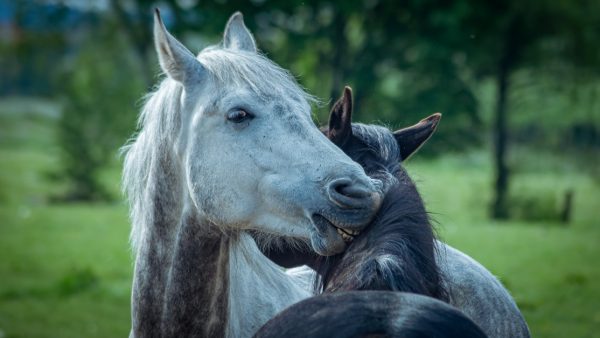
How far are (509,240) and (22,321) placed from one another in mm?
9595

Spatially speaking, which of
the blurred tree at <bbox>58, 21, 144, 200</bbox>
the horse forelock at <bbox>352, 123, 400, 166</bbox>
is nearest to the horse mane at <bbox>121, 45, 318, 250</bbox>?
the horse forelock at <bbox>352, 123, 400, 166</bbox>

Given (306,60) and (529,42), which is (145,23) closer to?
(306,60)

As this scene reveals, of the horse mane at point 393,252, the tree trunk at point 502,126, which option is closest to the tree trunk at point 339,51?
the tree trunk at point 502,126

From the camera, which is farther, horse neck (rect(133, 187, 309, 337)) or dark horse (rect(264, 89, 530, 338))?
horse neck (rect(133, 187, 309, 337))

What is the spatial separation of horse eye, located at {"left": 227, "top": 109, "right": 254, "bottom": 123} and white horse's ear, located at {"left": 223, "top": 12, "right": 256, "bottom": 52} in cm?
62

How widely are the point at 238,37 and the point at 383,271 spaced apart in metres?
1.56

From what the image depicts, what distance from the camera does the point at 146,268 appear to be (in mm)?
3344

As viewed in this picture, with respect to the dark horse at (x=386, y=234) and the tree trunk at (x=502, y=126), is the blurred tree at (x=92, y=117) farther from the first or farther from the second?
the dark horse at (x=386, y=234)

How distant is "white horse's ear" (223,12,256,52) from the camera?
3.76 m

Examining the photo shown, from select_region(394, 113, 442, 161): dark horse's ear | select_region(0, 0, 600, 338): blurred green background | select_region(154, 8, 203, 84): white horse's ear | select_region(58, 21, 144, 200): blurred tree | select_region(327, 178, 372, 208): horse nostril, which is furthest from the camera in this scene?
select_region(58, 21, 144, 200): blurred tree

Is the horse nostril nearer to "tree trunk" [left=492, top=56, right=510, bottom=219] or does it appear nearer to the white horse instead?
the white horse

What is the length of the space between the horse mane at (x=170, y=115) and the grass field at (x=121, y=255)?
2.86 ft

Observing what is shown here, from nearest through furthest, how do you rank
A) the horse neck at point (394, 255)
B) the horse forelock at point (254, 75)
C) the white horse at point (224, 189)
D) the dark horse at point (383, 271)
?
the dark horse at point (383, 271) → the horse neck at point (394, 255) → the white horse at point (224, 189) → the horse forelock at point (254, 75)

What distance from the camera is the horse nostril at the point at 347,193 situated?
2945mm
